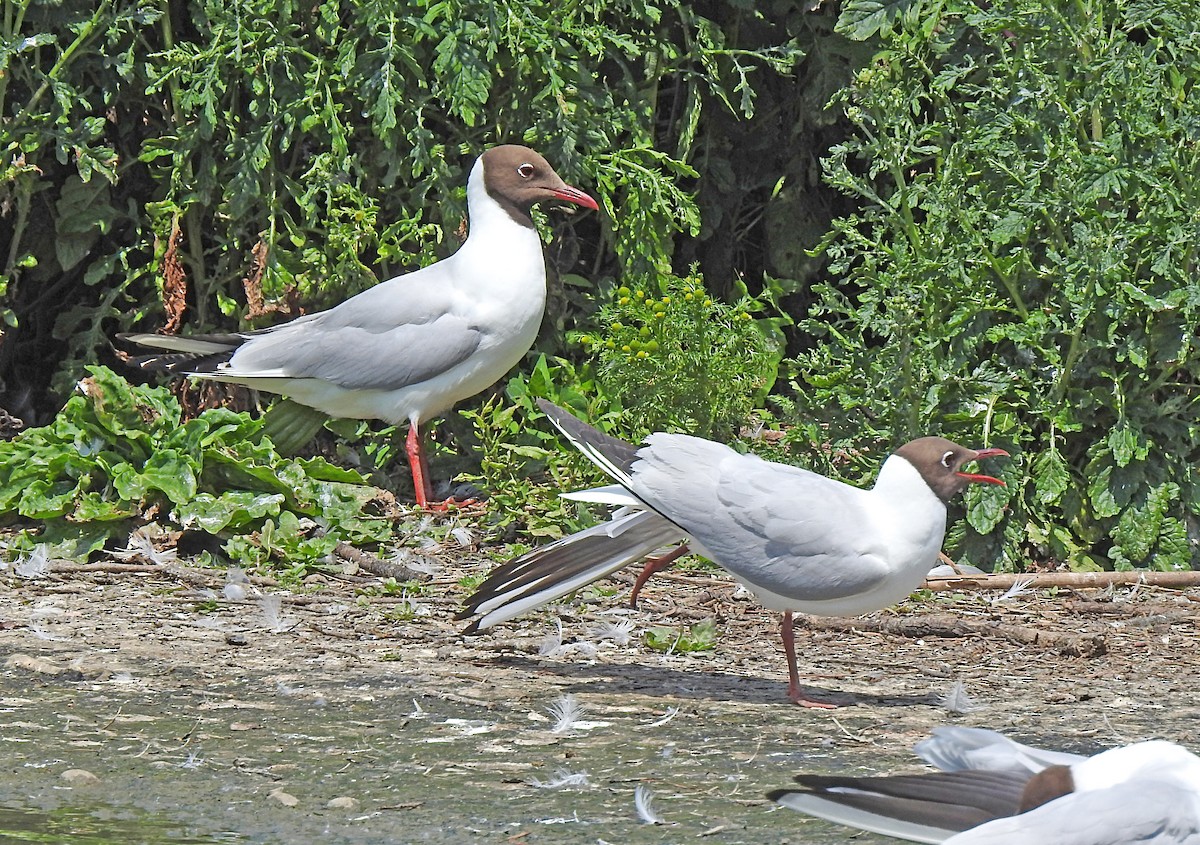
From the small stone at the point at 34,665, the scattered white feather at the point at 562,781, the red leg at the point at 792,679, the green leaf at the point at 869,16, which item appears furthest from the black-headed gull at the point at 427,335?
the scattered white feather at the point at 562,781

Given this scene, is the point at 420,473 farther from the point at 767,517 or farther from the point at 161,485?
the point at 767,517

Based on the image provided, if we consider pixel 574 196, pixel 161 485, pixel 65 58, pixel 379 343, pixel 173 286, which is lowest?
pixel 161 485

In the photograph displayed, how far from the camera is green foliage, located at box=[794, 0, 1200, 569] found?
6.05m

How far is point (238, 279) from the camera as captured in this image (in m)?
8.05

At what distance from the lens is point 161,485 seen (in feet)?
21.2

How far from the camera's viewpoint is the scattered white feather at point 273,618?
17.7 ft

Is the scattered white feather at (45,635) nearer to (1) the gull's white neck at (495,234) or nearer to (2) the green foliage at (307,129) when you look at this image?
(1) the gull's white neck at (495,234)

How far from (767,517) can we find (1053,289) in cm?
222

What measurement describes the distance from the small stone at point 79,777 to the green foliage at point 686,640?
196 centimetres

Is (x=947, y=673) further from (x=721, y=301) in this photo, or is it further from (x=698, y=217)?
(x=721, y=301)

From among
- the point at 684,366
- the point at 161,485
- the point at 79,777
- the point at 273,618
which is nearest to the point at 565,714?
the point at 79,777

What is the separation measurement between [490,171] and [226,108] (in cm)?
141

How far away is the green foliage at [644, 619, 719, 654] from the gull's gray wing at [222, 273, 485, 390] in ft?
7.04

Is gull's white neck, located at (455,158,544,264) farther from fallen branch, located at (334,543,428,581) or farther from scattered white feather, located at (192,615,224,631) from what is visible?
scattered white feather, located at (192,615,224,631)
